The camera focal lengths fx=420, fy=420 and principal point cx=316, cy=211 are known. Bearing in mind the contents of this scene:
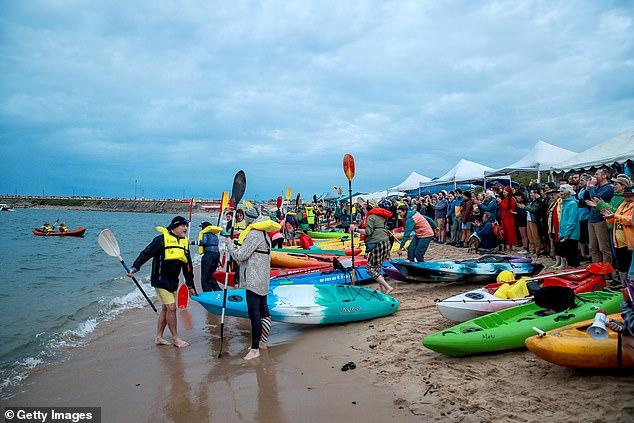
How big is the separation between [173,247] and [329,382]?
2593 mm

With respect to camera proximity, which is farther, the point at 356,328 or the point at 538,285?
the point at 356,328

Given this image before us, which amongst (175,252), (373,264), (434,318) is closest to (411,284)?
(373,264)

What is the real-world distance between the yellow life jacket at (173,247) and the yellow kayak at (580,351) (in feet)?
13.2

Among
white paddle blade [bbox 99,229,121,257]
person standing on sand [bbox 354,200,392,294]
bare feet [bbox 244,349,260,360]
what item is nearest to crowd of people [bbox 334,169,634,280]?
person standing on sand [bbox 354,200,392,294]

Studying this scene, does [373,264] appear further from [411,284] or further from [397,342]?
[397,342]

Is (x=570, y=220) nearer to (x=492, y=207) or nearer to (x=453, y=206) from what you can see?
(x=492, y=207)

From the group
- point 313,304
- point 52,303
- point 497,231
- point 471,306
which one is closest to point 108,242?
point 313,304

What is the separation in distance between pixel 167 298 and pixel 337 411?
279cm

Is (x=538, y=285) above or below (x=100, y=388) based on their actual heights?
above

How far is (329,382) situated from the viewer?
4117 millimetres

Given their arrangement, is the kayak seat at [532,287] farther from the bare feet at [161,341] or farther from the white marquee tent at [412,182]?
the white marquee tent at [412,182]

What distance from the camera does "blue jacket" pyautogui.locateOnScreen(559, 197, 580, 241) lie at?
24.1ft

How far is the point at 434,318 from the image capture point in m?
5.75

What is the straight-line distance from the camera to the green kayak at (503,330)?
4.08 m
